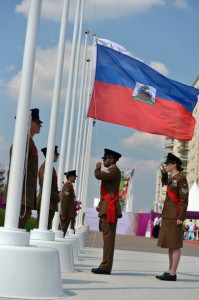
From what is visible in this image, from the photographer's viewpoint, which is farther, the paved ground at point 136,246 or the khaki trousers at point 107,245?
the paved ground at point 136,246

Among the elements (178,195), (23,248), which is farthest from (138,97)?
(23,248)

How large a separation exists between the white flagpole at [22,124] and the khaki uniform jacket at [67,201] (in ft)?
30.7

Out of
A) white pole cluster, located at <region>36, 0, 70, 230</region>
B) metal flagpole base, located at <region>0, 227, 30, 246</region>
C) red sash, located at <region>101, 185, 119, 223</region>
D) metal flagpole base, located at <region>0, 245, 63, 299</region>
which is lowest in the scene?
metal flagpole base, located at <region>0, 245, 63, 299</region>

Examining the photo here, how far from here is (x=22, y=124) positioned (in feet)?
25.6

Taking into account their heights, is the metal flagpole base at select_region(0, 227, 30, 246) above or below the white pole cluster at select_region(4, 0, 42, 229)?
below

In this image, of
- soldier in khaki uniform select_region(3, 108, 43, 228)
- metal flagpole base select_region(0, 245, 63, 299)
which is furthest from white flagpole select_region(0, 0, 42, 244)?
soldier in khaki uniform select_region(3, 108, 43, 228)

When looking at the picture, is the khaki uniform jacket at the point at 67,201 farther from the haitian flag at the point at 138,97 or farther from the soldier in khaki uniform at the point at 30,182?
the soldier in khaki uniform at the point at 30,182

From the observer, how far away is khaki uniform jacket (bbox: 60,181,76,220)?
1730cm

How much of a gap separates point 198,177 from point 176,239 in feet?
355

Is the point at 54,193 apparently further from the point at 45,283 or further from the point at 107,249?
the point at 45,283

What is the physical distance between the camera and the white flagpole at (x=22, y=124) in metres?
7.66

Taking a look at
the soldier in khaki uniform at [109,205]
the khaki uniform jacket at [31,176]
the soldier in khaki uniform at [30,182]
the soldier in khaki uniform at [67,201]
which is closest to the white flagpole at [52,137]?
the soldier in khaki uniform at [109,205]

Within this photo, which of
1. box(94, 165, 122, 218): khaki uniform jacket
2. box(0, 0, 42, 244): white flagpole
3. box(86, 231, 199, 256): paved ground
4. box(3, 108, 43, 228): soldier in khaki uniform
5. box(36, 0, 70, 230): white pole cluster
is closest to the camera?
box(0, 0, 42, 244): white flagpole

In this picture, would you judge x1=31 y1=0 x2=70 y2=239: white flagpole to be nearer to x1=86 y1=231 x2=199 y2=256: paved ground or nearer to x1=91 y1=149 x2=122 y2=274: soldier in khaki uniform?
x1=91 y1=149 x2=122 y2=274: soldier in khaki uniform
